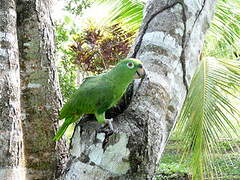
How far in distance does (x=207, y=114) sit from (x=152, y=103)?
1431mm

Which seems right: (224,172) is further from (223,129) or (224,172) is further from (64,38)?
(64,38)

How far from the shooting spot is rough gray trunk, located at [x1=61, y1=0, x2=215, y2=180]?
100 centimetres

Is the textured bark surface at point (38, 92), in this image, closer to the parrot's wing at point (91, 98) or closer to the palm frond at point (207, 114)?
the parrot's wing at point (91, 98)

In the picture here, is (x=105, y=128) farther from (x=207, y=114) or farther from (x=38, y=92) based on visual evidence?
(x=207, y=114)

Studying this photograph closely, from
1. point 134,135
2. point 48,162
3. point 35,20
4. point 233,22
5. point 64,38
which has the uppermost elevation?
point 64,38

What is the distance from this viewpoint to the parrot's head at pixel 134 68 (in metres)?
1.25

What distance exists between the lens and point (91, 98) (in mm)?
1304

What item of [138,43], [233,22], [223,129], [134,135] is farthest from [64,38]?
[134,135]

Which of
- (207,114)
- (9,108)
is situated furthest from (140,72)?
(207,114)

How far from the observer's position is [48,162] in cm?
179

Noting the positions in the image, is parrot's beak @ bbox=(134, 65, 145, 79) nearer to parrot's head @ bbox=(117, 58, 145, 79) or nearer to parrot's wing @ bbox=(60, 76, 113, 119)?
parrot's head @ bbox=(117, 58, 145, 79)

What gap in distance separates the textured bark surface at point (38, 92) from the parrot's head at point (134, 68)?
644mm

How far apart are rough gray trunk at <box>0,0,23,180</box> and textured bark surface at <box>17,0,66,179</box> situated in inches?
10.0

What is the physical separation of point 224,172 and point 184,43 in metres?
4.13
